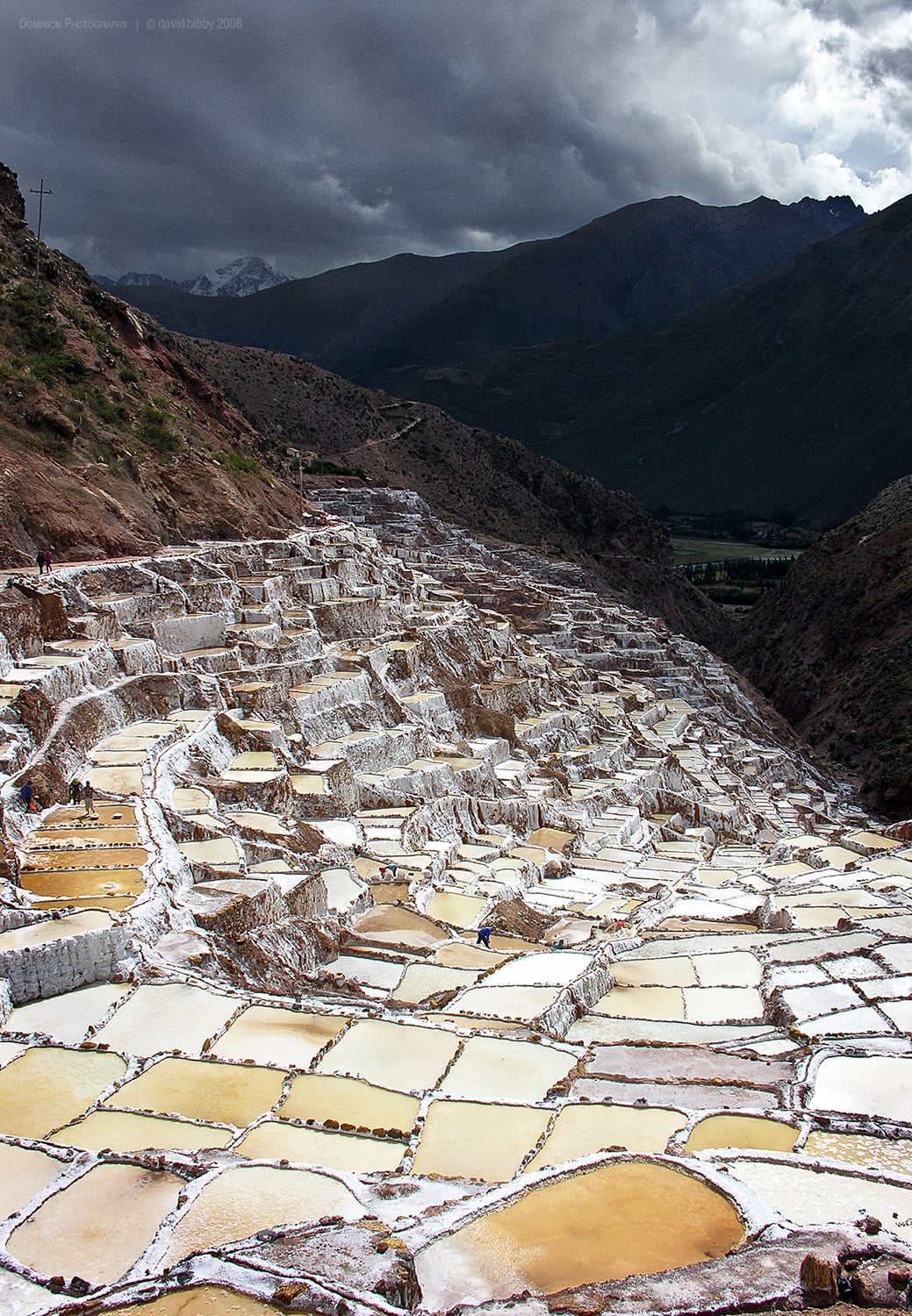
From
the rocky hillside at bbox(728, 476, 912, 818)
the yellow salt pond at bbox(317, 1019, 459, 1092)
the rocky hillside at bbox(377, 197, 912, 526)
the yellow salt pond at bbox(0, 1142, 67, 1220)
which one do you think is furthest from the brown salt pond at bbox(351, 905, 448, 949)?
the rocky hillside at bbox(377, 197, 912, 526)

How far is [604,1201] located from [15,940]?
7.17 meters

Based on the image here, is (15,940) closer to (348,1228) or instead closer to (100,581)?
(348,1228)

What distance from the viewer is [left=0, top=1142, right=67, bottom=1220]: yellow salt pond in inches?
322

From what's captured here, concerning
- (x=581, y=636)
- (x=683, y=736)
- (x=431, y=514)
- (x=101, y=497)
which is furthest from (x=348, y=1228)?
(x=431, y=514)

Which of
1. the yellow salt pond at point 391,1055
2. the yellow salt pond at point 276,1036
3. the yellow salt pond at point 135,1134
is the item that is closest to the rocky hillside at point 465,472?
the yellow salt pond at point 276,1036

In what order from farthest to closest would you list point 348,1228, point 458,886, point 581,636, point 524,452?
point 524,452 → point 581,636 → point 458,886 → point 348,1228

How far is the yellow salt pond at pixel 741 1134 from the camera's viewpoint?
930 cm

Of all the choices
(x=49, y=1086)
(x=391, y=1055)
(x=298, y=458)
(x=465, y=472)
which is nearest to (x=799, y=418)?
(x=465, y=472)

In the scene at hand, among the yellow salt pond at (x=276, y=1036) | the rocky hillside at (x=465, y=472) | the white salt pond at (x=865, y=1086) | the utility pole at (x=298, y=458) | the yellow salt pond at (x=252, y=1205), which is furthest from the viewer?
the rocky hillside at (x=465, y=472)

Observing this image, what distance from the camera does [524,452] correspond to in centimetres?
9725

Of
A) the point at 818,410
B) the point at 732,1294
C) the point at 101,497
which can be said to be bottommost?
the point at 732,1294

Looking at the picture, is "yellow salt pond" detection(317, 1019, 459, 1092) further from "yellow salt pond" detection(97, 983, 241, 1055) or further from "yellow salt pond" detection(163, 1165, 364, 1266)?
"yellow salt pond" detection(163, 1165, 364, 1266)

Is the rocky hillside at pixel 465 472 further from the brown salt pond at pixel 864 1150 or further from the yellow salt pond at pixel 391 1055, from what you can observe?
the brown salt pond at pixel 864 1150

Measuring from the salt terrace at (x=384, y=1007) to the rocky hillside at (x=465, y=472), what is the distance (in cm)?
5031
